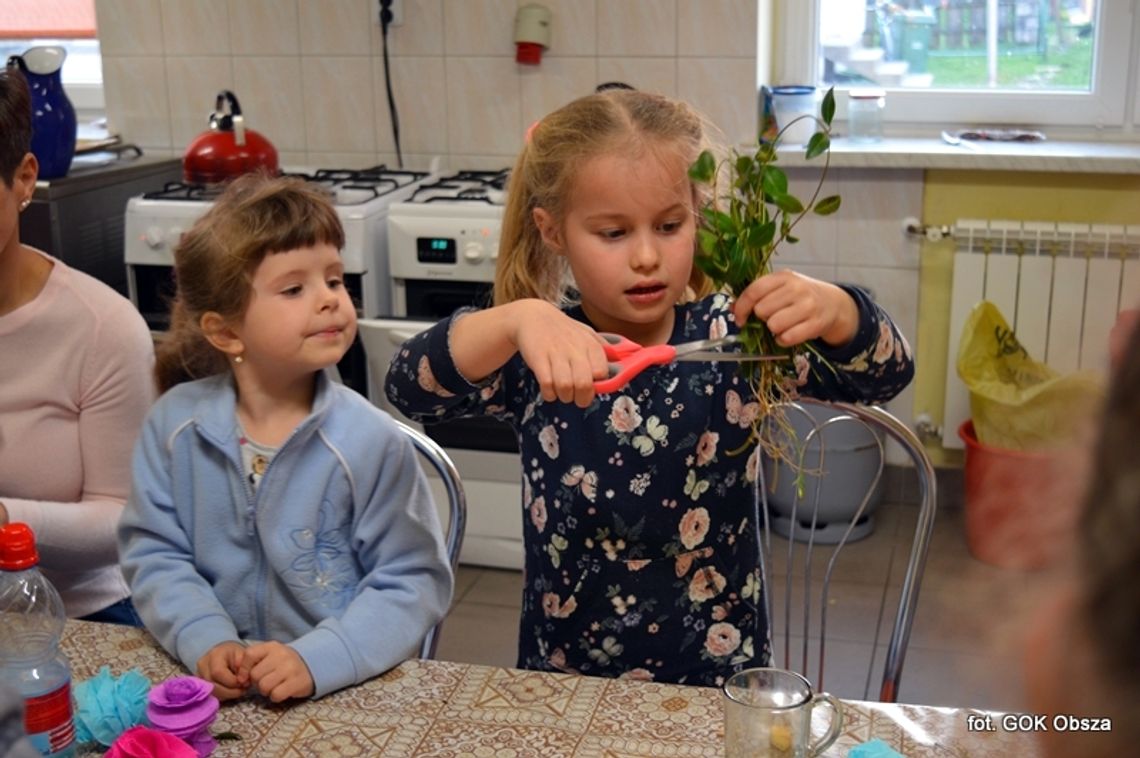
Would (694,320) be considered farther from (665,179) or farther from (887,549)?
(887,549)

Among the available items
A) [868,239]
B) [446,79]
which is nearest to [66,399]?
[446,79]

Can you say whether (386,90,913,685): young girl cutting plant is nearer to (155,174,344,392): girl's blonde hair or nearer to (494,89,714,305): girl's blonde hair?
(494,89,714,305): girl's blonde hair

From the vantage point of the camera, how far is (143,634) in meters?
1.41

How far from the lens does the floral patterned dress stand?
1.48 m

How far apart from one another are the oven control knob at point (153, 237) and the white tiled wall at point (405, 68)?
0.69 metres

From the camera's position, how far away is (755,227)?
126 centimetres

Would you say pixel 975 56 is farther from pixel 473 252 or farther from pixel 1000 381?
pixel 473 252

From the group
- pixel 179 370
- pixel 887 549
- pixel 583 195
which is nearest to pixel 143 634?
pixel 179 370

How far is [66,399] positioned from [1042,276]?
2.44 metres

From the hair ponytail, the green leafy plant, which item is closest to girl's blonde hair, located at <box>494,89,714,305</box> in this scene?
the green leafy plant

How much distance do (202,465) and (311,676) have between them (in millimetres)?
302

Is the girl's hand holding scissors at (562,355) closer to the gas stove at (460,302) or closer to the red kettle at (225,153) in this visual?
the gas stove at (460,302)

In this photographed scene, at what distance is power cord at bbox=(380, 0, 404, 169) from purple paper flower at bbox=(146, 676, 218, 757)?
2.59m

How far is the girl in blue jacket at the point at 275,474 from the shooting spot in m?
1.42
